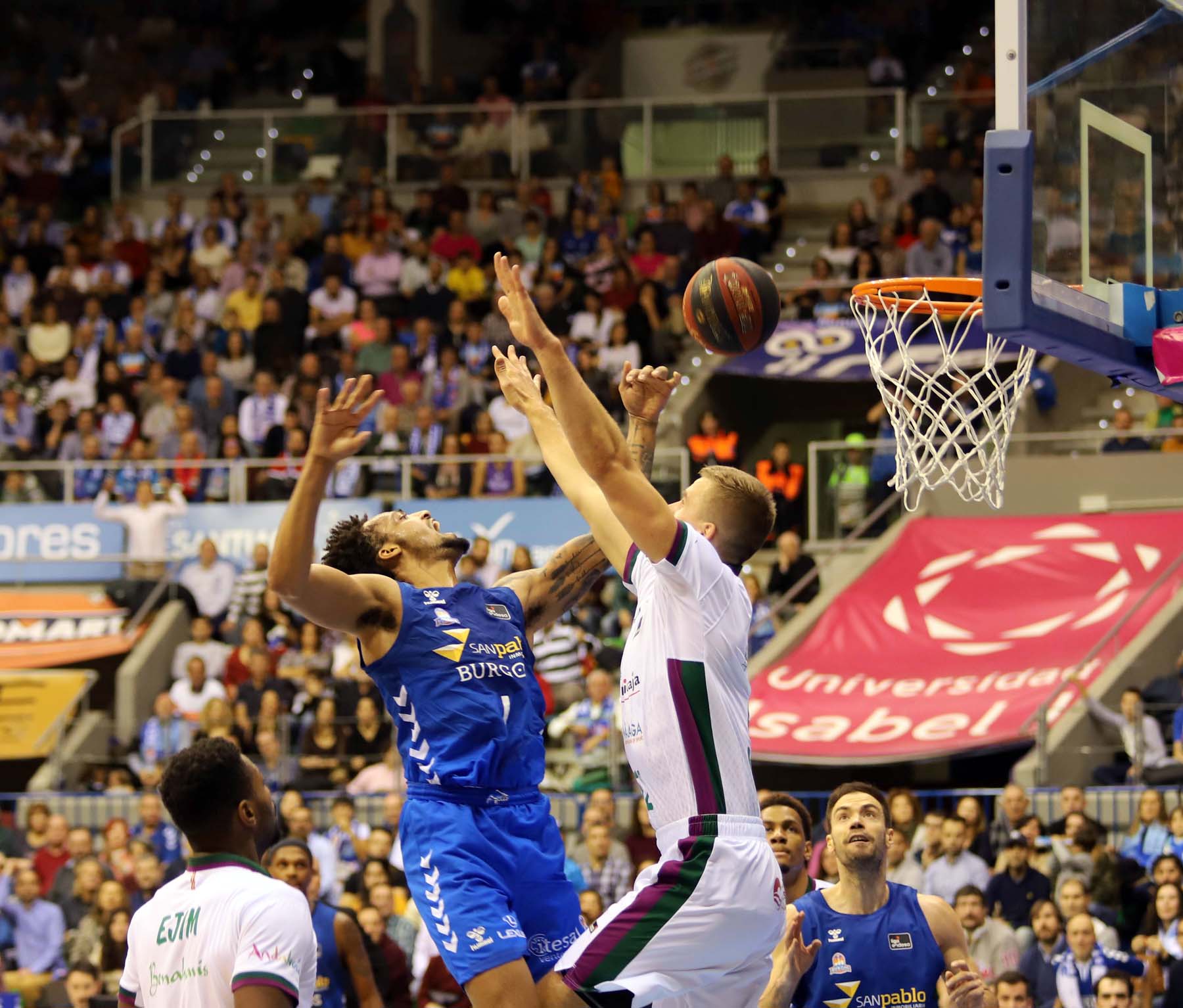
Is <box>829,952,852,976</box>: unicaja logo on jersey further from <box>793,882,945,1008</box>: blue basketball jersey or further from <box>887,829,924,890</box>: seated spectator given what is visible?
<box>887,829,924,890</box>: seated spectator

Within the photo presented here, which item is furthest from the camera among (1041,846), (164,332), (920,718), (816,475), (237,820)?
(164,332)

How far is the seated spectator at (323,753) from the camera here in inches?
603

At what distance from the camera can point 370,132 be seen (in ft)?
81.2

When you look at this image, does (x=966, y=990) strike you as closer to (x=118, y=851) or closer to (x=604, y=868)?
(x=604, y=868)

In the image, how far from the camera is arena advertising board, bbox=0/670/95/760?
17344 millimetres

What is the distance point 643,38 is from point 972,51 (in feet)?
16.4

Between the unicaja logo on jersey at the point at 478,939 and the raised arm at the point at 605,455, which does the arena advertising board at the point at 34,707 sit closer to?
the unicaja logo on jersey at the point at 478,939

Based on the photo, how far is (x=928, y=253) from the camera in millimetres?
19656

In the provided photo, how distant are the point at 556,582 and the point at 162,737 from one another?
10157 millimetres

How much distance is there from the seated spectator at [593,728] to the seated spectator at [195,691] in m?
3.19

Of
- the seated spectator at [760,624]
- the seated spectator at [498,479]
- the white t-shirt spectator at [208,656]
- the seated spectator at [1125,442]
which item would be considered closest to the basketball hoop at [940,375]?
the seated spectator at [760,624]

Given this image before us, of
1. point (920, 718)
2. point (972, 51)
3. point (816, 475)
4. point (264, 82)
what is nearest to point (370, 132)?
point (264, 82)

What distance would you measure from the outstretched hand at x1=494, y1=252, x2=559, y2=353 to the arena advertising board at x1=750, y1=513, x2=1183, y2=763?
9201 mm

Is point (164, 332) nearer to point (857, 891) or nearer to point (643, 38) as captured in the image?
point (643, 38)
